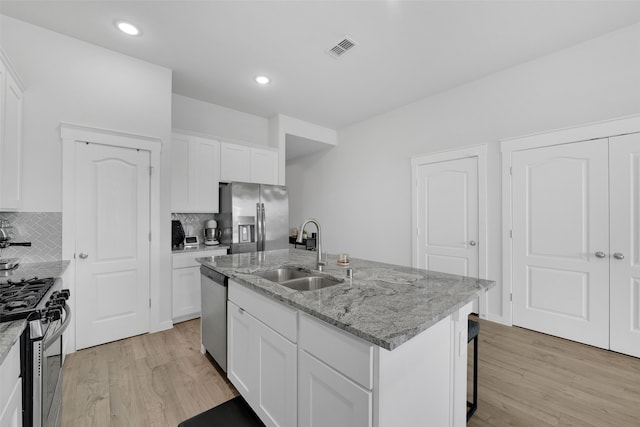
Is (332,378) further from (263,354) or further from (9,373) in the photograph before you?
(9,373)

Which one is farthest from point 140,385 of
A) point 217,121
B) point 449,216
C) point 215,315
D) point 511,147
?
point 511,147

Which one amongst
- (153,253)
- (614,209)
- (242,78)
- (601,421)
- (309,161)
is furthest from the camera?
(309,161)

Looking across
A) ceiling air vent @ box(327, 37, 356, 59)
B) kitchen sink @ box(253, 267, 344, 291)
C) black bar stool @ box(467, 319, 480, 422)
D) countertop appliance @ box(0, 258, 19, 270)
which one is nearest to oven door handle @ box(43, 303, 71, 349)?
kitchen sink @ box(253, 267, 344, 291)

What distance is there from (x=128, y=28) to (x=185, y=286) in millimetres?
2736

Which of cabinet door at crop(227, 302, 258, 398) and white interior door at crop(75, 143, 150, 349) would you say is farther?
white interior door at crop(75, 143, 150, 349)

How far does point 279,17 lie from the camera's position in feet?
7.67

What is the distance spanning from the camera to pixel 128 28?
2.46 metres

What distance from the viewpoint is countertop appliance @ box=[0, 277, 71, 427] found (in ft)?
3.51

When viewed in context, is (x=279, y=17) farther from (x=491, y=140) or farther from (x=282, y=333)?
(x=491, y=140)

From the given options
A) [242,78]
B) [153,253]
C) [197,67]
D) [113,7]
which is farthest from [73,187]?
[242,78]

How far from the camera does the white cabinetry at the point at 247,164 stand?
156 inches

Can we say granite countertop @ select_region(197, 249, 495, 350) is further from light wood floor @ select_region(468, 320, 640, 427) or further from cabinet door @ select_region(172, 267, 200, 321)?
cabinet door @ select_region(172, 267, 200, 321)

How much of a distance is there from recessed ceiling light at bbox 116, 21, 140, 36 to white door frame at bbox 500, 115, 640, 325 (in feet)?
13.3

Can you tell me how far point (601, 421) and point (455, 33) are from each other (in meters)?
3.20
